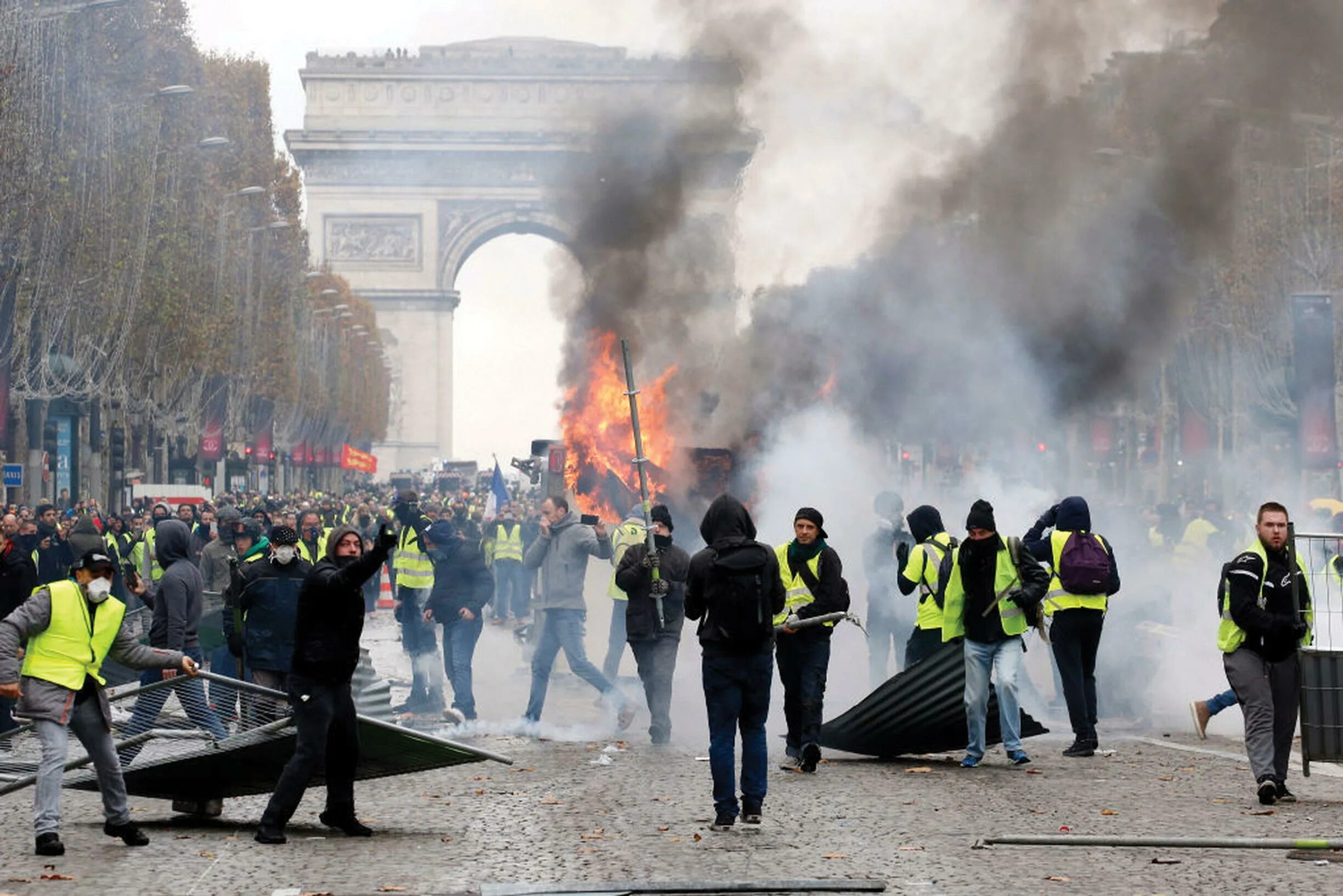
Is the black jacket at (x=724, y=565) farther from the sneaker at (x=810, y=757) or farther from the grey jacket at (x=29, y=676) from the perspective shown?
the grey jacket at (x=29, y=676)

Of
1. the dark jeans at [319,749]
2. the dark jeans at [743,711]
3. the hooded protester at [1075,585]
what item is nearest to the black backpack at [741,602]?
the dark jeans at [743,711]

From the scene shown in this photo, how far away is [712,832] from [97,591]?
2.77m

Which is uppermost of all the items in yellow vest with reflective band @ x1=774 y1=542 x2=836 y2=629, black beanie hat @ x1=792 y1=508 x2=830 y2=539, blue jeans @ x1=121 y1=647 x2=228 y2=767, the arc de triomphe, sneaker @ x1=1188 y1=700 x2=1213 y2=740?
the arc de triomphe

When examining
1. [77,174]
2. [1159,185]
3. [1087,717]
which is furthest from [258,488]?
[1087,717]

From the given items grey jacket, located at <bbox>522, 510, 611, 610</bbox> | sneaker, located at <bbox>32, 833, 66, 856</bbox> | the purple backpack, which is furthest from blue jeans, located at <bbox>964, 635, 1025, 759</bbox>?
sneaker, located at <bbox>32, 833, 66, 856</bbox>

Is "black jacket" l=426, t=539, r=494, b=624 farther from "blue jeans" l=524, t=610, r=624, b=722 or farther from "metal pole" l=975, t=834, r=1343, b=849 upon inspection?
"metal pole" l=975, t=834, r=1343, b=849

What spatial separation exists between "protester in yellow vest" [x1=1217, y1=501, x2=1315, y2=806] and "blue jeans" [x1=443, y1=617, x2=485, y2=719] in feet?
21.1

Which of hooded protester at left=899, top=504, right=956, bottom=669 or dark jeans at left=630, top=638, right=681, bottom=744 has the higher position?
hooded protester at left=899, top=504, right=956, bottom=669

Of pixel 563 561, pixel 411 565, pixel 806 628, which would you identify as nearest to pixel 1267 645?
pixel 806 628

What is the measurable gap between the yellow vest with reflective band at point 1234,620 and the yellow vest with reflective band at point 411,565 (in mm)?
7478

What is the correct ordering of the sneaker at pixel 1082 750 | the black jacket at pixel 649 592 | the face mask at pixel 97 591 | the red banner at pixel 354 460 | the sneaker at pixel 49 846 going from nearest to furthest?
the sneaker at pixel 49 846, the face mask at pixel 97 591, the sneaker at pixel 1082 750, the black jacket at pixel 649 592, the red banner at pixel 354 460

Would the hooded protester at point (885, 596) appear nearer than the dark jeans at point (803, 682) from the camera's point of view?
No

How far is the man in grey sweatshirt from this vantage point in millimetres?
14680

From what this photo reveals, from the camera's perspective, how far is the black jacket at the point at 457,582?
15.5 meters
